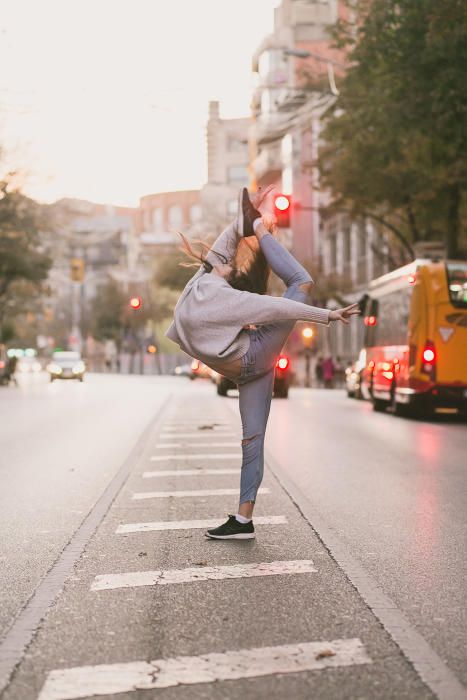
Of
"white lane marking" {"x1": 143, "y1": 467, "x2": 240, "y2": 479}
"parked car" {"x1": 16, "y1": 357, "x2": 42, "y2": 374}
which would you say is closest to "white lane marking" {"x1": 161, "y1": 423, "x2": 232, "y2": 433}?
"white lane marking" {"x1": 143, "y1": 467, "x2": 240, "y2": 479}

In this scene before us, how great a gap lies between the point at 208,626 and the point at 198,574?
1248 mm

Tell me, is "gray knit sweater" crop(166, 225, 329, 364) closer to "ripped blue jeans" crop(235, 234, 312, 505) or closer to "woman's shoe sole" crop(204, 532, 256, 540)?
"ripped blue jeans" crop(235, 234, 312, 505)

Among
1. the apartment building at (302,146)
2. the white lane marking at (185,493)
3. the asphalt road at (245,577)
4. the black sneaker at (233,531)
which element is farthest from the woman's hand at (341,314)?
the apartment building at (302,146)

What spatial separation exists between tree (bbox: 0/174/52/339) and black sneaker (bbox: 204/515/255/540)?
41.7m

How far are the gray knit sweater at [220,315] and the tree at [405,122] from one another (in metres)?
14.3

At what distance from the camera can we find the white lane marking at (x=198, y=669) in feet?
14.3

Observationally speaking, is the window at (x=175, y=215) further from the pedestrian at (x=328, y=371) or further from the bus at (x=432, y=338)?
the bus at (x=432, y=338)

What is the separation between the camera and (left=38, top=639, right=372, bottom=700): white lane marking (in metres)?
4.35

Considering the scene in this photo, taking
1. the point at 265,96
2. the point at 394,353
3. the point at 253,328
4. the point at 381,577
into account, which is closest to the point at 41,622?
the point at 381,577

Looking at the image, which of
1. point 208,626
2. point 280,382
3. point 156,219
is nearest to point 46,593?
point 208,626

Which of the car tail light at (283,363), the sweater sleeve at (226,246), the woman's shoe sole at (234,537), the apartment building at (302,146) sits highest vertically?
the apartment building at (302,146)

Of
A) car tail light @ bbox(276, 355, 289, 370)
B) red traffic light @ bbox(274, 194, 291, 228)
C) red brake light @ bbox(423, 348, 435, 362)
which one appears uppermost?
red traffic light @ bbox(274, 194, 291, 228)

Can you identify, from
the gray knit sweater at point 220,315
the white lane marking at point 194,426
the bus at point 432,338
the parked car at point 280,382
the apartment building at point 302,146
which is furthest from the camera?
the apartment building at point 302,146

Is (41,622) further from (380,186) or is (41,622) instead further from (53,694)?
(380,186)
